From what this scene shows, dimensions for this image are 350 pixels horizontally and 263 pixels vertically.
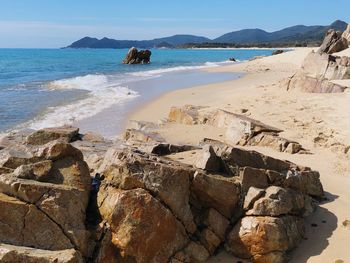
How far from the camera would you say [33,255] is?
5.43 meters

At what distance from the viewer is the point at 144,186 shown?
6902mm

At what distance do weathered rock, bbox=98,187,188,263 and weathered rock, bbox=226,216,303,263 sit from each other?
1.01 metres

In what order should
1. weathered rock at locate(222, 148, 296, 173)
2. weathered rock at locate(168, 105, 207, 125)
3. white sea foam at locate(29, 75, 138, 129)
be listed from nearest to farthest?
weathered rock at locate(222, 148, 296, 173) < weathered rock at locate(168, 105, 207, 125) < white sea foam at locate(29, 75, 138, 129)

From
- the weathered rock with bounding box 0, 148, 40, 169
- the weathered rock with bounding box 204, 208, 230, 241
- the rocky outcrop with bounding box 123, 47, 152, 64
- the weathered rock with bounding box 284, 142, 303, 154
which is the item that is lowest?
the rocky outcrop with bounding box 123, 47, 152, 64

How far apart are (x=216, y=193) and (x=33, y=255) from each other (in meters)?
3.18

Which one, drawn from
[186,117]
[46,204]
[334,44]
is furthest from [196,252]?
[334,44]

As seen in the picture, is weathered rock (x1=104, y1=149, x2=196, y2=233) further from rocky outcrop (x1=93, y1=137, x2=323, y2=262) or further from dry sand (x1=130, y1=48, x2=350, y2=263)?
dry sand (x1=130, y1=48, x2=350, y2=263)

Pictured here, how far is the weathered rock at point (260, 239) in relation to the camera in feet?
23.1

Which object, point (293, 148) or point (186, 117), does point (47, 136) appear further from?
point (186, 117)

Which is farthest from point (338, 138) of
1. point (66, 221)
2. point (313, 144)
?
point (66, 221)

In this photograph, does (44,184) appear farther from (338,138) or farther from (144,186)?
(338,138)

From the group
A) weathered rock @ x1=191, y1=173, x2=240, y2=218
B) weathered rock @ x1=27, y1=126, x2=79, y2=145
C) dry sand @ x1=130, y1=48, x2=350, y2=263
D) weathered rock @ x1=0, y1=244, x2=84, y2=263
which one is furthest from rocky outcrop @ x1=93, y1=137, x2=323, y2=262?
weathered rock @ x1=27, y1=126, x2=79, y2=145

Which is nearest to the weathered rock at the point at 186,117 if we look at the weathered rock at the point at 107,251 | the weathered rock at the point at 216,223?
the weathered rock at the point at 216,223

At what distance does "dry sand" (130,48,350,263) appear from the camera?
299 inches
